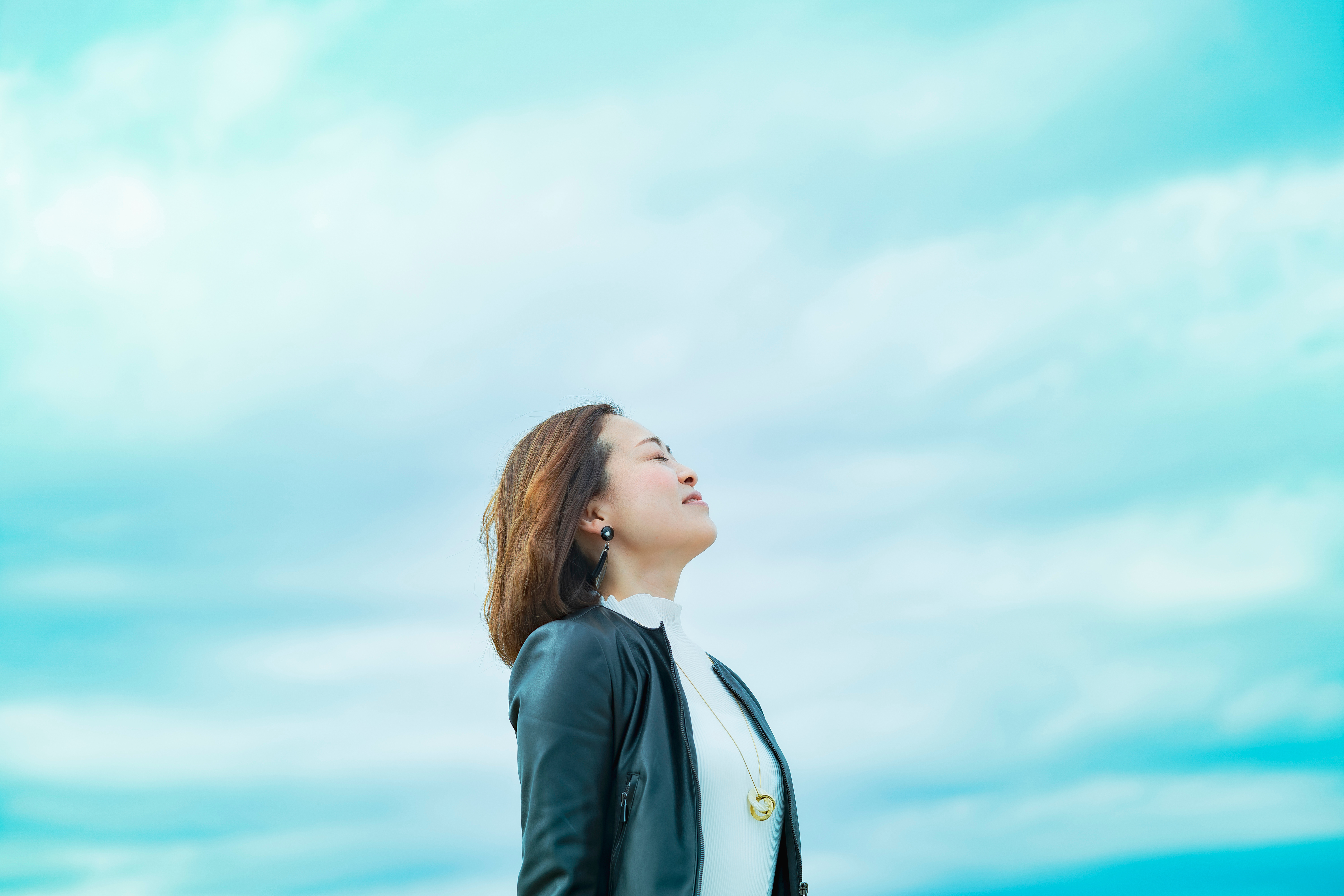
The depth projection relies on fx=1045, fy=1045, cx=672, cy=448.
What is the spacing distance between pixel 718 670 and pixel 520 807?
114 centimetres

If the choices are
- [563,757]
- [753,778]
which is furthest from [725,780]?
[563,757]

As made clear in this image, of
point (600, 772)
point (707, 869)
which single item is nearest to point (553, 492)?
point (600, 772)

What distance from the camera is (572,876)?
2.93 meters

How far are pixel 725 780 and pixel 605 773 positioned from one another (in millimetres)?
460

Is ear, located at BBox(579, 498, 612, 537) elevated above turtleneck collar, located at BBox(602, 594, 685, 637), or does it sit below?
above

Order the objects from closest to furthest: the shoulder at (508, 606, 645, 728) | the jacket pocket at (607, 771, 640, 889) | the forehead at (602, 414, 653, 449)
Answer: the jacket pocket at (607, 771, 640, 889), the shoulder at (508, 606, 645, 728), the forehead at (602, 414, 653, 449)

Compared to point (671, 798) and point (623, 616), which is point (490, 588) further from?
point (671, 798)

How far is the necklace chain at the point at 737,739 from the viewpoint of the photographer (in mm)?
3520

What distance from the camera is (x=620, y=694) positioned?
334 cm

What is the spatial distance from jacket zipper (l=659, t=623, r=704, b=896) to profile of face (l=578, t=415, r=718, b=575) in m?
0.30

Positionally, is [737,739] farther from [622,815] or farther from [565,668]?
[565,668]

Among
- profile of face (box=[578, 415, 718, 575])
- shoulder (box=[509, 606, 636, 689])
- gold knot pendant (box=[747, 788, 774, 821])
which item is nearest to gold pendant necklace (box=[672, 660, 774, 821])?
gold knot pendant (box=[747, 788, 774, 821])

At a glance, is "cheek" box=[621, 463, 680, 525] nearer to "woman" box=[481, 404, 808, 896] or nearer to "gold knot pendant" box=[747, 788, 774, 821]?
"woman" box=[481, 404, 808, 896]

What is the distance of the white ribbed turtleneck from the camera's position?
3.31 metres
